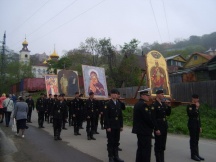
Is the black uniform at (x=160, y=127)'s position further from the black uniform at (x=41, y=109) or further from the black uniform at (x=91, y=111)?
the black uniform at (x=41, y=109)

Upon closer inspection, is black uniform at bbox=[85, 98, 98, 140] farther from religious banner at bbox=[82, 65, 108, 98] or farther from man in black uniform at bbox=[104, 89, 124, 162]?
man in black uniform at bbox=[104, 89, 124, 162]

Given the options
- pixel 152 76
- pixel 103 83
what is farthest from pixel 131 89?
pixel 152 76

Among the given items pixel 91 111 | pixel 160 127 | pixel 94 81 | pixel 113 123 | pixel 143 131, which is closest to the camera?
pixel 143 131

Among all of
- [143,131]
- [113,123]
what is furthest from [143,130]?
[113,123]

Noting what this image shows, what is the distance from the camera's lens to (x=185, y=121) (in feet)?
49.5

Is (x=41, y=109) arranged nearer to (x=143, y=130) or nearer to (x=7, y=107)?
Result: (x=7, y=107)

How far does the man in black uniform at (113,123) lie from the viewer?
7230 millimetres

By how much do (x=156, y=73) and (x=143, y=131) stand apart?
517 cm

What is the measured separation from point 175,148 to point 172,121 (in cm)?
645

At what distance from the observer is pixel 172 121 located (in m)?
15.4

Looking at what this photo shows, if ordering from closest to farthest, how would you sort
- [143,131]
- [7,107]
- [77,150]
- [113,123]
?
[143,131], [113,123], [77,150], [7,107]

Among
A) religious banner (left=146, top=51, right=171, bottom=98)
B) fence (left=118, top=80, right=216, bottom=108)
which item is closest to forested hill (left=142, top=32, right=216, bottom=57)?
fence (left=118, top=80, right=216, bottom=108)

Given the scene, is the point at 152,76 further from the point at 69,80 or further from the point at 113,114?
the point at 69,80

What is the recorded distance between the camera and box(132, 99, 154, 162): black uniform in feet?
19.2
